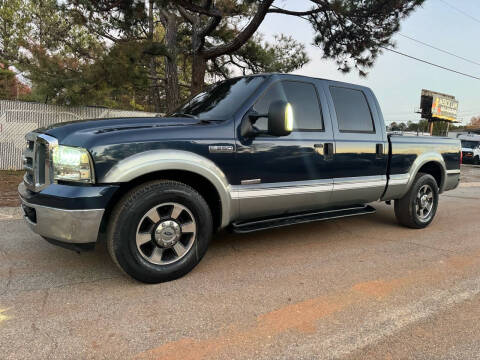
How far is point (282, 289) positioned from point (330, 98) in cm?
226

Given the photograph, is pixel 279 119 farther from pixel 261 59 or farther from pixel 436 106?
pixel 436 106

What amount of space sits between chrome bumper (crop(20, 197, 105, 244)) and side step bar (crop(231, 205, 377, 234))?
4.18 feet

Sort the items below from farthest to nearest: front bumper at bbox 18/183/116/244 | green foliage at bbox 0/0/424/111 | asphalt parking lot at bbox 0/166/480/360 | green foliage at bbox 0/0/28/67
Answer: green foliage at bbox 0/0/28/67
green foliage at bbox 0/0/424/111
front bumper at bbox 18/183/116/244
asphalt parking lot at bbox 0/166/480/360

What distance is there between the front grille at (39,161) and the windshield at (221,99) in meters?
1.40

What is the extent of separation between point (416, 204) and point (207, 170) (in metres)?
3.48

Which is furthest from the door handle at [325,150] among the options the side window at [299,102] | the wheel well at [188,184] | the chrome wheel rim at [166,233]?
the chrome wheel rim at [166,233]

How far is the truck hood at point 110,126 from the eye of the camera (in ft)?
9.35

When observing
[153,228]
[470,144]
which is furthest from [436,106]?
[153,228]

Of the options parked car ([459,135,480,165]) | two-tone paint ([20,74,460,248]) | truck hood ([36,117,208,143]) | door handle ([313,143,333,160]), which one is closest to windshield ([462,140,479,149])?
parked car ([459,135,480,165])

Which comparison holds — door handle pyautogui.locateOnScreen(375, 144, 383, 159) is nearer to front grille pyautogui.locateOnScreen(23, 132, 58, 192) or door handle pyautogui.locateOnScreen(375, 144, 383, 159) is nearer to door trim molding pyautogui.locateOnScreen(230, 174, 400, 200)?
door trim molding pyautogui.locateOnScreen(230, 174, 400, 200)

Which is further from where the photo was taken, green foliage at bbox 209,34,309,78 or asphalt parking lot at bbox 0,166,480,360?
green foliage at bbox 209,34,309,78

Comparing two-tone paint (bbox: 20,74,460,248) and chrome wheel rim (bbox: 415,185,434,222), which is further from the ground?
two-tone paint (bbox: 20,74,460,248)

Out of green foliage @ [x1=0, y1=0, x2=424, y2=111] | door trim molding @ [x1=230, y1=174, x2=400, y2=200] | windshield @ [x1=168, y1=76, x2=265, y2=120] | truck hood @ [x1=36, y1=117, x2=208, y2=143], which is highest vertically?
green foliage @ [x1=0, y1=0, x2=424, y2=111]

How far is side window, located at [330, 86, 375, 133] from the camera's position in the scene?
166 inches
